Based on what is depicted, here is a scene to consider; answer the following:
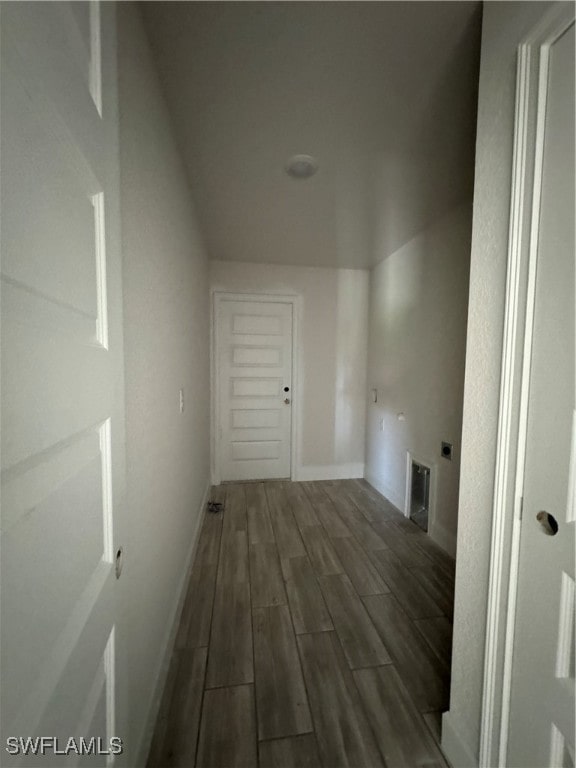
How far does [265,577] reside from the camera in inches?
71.4

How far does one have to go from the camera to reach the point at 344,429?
3428mm

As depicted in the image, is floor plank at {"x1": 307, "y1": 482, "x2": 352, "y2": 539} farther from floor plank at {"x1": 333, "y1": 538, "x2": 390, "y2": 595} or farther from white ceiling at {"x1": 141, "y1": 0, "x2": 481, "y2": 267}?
white ceiling at {"x1": 141, "y1": 0, "x2": 481, "y2": 267}

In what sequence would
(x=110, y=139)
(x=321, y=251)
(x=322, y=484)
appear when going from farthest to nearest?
(x=322, y=484)
(x=321, y=251)
(x=110, y=139)

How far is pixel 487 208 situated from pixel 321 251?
207 cm

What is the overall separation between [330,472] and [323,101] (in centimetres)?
309

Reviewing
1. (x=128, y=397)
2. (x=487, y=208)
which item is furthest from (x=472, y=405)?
(x=128, y=397)

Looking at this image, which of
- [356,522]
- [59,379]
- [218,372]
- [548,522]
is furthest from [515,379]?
[218,372]

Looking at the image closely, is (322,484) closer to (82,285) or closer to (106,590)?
(106,590)

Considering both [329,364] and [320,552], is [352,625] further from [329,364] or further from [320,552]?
[329,364]

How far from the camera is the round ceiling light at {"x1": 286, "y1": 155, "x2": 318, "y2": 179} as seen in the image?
156 cm

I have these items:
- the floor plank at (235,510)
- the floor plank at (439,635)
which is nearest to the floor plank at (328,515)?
the floor plank at (235,510)

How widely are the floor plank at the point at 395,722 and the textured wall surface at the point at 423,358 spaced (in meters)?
1.08

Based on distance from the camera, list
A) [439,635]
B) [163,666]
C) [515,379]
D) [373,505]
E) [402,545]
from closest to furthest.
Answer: [515,379], [163,666], [439,635], [402,545], [373,505]

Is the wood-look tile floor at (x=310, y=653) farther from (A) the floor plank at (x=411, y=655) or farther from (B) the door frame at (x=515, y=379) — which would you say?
(B) the door frame at (x=515, y=379)
